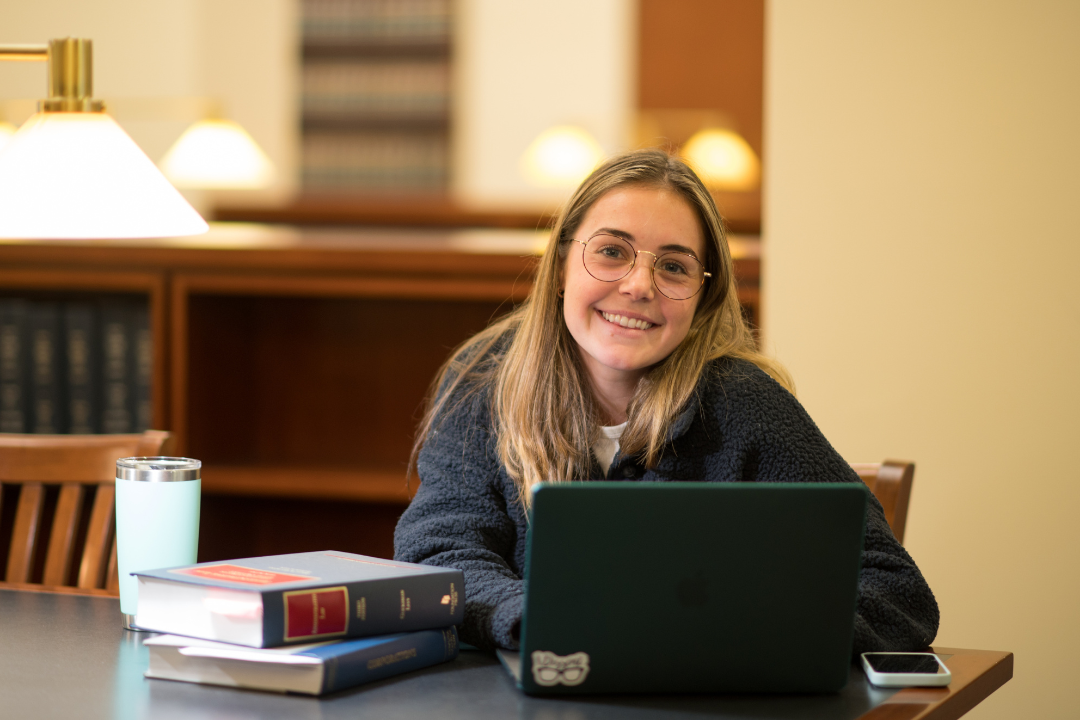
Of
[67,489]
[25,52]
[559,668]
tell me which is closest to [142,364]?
[67,489]

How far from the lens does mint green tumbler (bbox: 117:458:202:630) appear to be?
1040 mm

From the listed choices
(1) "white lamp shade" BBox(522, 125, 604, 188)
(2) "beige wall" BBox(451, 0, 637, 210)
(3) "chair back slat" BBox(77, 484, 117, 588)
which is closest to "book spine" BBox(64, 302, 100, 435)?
(3) "chair back slat" BBox(77, 484, 117, 588)

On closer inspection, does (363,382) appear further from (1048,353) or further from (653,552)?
(653,552)

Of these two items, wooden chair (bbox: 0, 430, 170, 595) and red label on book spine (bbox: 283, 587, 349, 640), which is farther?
wooden chair (bbox: 0, 430, 170, 595)

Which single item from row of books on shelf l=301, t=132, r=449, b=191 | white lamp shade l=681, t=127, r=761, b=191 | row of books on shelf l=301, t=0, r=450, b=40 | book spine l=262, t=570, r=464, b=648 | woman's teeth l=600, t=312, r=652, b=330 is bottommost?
book spine l=262, t=570, r=464, b=648

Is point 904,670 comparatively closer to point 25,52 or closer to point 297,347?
point 25,52

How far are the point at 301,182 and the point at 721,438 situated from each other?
6.74 m

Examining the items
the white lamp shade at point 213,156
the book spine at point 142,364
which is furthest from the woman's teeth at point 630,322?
the white lamp shade at point 213,156

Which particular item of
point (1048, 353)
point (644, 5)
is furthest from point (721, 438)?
point (644, 5)

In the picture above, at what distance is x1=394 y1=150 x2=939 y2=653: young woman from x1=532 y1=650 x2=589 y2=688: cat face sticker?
300 millimetres

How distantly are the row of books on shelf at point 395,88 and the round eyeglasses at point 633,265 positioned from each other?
6353 millimetres

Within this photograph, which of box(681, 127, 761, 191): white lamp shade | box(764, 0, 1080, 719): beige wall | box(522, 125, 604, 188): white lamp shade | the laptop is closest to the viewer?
the laptop

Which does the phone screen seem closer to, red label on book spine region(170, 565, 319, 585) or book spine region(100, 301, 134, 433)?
red label on book spine region(170, 565, 319, 585)

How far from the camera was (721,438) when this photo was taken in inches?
48.8
